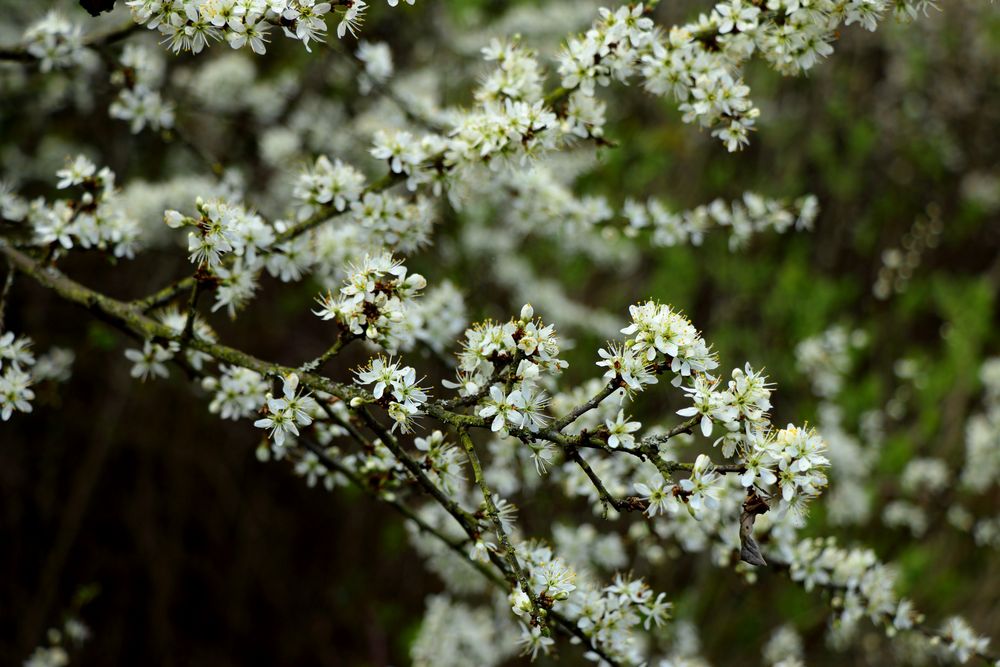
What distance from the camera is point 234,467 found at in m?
4.82

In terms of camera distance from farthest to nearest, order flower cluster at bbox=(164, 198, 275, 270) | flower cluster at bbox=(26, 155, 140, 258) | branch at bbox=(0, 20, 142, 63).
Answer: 1. branch at bbox=(0, 20, 142, 63)
2. flower cluster at bbox=(26, 155, 140, 258)
3. flower cluster at bbox=(164, 198, 275, 270)

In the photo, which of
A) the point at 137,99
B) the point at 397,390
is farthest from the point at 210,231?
the point at 137,99

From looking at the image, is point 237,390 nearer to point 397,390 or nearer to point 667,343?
point 397,390

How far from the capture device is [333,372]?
538cm

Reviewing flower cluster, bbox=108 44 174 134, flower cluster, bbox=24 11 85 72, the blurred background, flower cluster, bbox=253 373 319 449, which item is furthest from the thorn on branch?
flower cluster, bbox=24 11 85 72

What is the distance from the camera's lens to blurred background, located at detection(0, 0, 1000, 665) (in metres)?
4.25

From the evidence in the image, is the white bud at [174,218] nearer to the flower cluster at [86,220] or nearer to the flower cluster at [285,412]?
the flower cluster at [285,412]

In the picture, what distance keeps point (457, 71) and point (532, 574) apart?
502 centimetres

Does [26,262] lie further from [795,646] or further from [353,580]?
[795,646]

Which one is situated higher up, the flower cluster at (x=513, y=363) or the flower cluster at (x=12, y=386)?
the flower cluster at (x=513, y=363)

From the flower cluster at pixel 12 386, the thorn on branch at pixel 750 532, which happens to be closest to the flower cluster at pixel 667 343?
the thorn on branch at pixel 750 532

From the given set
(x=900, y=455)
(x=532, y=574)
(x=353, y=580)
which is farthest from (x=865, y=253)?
(x=532, y=574)

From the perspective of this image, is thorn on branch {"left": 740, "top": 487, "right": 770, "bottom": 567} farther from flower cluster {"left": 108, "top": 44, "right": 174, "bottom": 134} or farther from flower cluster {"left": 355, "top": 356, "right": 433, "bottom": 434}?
flower cluster {"left": 108, "top": 44, "right": 174, "bottom": 134}

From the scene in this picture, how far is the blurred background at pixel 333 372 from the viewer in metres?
4.25
